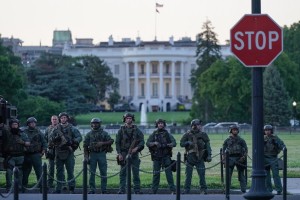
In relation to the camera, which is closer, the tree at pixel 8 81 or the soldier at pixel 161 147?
the soldier at pixel 161 147

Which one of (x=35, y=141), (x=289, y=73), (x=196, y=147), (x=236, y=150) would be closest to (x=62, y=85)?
(x=289, y=73)

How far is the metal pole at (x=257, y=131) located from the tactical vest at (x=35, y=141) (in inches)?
512

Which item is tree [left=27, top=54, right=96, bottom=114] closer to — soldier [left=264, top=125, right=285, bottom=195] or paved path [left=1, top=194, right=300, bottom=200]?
soldier [left=264, top=125, right=285, bottom=195]

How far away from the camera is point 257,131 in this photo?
69.8 feet

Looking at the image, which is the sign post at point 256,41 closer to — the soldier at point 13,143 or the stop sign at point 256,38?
the stop sign at point 256,38

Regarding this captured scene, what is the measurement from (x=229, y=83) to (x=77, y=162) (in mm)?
63745

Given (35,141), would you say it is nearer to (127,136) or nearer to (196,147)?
(127,136)

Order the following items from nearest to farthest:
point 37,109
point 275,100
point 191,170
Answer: point 191,170 < point 37,109 < point 275,100

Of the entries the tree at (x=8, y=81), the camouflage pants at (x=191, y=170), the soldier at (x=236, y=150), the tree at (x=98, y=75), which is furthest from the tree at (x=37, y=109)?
the soldier at (x=236, y=150)

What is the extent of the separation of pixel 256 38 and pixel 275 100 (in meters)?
92.3

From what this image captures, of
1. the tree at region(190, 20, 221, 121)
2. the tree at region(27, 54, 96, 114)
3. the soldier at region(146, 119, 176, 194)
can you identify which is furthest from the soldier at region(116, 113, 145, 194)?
the tree at region(190, 20, 221, 121)

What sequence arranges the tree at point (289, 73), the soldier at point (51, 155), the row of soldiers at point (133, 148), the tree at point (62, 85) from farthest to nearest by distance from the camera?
the tree at point (62, 85)
the tree at point (289, 73)
the soldier at point (51, 155)
the row of soldiers at point (133, 148)

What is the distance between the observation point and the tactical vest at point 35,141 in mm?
33812

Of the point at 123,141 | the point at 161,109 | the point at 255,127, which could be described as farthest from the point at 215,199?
the point at 161,109
